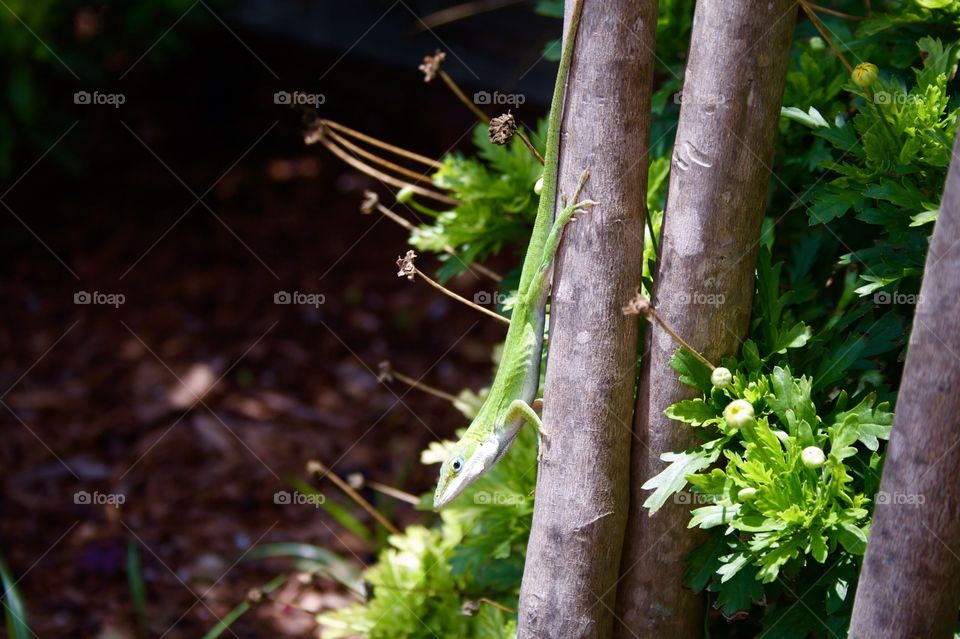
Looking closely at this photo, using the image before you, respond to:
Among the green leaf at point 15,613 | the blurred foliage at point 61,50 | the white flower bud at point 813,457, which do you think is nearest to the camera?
the white flower bud at point 813,457

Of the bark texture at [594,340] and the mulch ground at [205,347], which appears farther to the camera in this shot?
the mulch ground at [205,347]

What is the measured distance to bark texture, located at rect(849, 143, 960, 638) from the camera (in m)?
1.62

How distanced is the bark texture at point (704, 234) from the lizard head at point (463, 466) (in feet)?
1.51

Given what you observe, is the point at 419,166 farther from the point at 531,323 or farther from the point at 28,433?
the point at 531,323

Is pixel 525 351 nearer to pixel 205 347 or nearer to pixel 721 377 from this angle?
pixel 721 377

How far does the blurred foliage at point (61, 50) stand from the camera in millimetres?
5379

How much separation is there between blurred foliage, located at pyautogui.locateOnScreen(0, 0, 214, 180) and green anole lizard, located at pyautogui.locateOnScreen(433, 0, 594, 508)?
4.13 m

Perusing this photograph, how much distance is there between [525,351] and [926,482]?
1106 mm

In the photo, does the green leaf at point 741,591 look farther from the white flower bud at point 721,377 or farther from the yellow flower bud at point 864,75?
the yellow flower bud at point 864,75

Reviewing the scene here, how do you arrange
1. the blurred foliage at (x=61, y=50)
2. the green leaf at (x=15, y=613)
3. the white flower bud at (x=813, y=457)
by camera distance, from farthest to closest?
the blurred foliage at (x=61, y=50)
the green leaf at (x=15, y=613)
the white flower bud at (x=813, y=457)

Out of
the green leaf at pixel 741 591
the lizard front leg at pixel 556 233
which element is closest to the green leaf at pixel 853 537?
the green leaf at pixel 741 591

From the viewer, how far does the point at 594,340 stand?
7.12 ft

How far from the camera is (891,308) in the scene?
2285 millimetres

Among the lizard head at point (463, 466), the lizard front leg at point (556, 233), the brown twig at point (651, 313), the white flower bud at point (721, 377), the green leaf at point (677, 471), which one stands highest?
the lizard front leg at point (556, 233)
